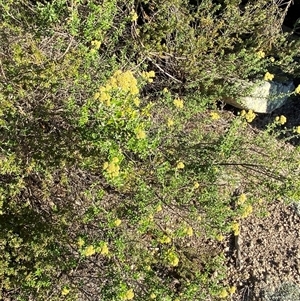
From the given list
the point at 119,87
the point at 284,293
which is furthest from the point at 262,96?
the point at 119,87

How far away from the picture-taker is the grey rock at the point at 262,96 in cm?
476

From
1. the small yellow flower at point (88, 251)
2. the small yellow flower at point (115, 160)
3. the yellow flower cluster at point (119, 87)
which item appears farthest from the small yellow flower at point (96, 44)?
the small yellow flower at point (88, 251)

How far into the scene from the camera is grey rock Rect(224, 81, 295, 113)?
4.76m

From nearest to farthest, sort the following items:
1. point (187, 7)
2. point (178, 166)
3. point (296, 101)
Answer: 1. point (178, 166)
2. point (187, 7)
3. point (296, 101)

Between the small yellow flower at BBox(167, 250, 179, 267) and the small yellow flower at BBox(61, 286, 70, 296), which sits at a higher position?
the small yellow flower at BBox(167, 250, 179, 267)

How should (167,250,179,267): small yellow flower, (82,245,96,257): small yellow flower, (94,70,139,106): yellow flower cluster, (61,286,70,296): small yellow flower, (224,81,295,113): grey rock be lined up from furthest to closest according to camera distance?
(224,81,295,113): grey rock, (61,286,70,296): small yellow flower, (167,250,179,267): small yellow flower, (82,245,96,257): small yellow flower, (94,70,139,106): yellow flower cluster

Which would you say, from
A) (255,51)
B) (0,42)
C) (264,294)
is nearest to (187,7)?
(255,51)

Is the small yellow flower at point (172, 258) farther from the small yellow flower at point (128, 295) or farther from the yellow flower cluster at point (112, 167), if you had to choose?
the yellow flower cluster at point (112, 167)

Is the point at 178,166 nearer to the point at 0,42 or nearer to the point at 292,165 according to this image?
the point at 292,165

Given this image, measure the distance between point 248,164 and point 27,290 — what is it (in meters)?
1.74

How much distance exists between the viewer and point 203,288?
3.52 meters

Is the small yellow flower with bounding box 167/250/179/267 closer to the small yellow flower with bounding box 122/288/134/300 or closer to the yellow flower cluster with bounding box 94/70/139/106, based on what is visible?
the small yellow flower with bounding box 122/288/134/300

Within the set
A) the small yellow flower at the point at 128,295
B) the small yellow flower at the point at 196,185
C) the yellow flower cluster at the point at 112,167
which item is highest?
the yellow flower cluster at the point at 112,167

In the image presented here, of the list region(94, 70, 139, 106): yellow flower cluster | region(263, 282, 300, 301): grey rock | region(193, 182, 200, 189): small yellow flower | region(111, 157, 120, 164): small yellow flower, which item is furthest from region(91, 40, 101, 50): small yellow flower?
region(263, 282, 300, 301): grey rock
